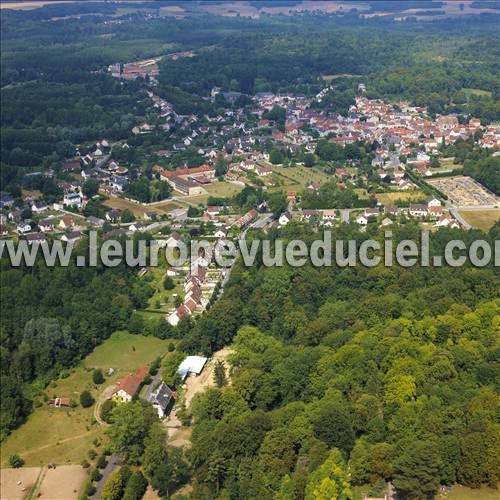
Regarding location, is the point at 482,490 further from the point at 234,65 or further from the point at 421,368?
the point at 234,65

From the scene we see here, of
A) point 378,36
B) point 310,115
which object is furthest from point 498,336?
point 378,36

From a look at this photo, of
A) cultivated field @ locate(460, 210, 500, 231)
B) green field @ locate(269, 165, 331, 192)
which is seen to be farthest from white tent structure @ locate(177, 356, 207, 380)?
green field @ locate(269, 165, 331, 192)

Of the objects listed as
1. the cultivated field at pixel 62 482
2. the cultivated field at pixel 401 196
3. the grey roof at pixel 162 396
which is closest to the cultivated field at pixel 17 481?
the cultivated field at pixel 62 482

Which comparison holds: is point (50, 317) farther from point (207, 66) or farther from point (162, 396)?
point (207, 66)

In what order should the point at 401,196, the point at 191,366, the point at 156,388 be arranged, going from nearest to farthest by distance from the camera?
the point at 156,388 < the point at 191,366 < the point at 401,196

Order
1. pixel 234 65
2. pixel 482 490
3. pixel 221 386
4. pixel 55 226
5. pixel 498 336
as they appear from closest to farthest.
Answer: pixel 482 490 < pixel 498 336 < pixel 221 386 < pixel 55 226 < pixel 234 65

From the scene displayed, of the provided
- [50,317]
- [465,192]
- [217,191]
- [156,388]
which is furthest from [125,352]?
[465,192]
